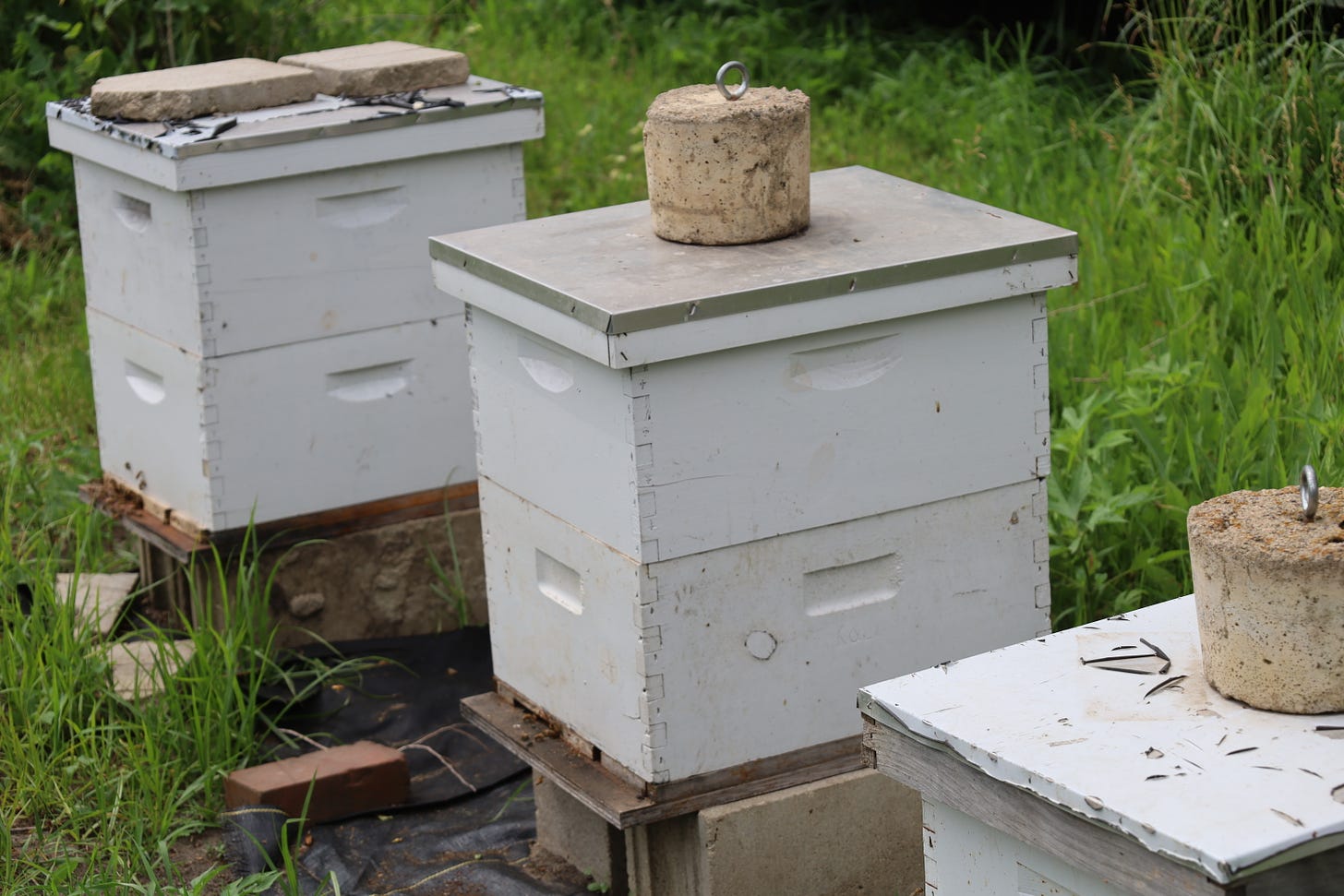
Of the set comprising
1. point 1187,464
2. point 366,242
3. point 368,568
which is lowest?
point 368,568

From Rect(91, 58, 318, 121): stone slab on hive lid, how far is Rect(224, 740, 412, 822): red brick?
54.1 inches

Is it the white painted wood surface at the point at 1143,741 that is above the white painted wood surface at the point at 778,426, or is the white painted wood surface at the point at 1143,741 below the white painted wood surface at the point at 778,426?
below

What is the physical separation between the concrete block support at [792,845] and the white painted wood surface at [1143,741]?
0.80 metres

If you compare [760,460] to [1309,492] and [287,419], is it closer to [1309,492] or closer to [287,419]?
[1309,492]

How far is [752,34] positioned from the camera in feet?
24.8

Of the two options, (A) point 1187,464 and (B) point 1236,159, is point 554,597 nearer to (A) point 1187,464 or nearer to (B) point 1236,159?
(A) point 1187,464

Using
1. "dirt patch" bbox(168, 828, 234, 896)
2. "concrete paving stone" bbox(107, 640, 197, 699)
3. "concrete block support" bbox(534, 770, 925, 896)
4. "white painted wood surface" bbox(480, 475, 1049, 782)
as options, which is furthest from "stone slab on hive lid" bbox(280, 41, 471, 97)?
"concrete block support" bbox(534, 770, 925, 896)

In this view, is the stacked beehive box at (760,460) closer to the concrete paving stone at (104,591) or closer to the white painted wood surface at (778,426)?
the white painted wood surface at (778,426)

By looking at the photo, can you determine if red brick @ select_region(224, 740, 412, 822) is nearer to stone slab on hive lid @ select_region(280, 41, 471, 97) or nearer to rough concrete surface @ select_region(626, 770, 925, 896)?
rough concrete surface @ select_region(626, 770, 925, 896)

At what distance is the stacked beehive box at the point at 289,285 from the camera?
11.7ft

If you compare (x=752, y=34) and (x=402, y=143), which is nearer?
(x=402, y=143)

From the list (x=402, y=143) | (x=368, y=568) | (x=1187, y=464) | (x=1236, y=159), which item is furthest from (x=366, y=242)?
(x=1236, y=159)

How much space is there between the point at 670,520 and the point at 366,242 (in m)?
1.46

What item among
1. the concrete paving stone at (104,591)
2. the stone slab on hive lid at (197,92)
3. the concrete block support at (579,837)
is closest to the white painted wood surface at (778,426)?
the concrete block support at (579,837)
